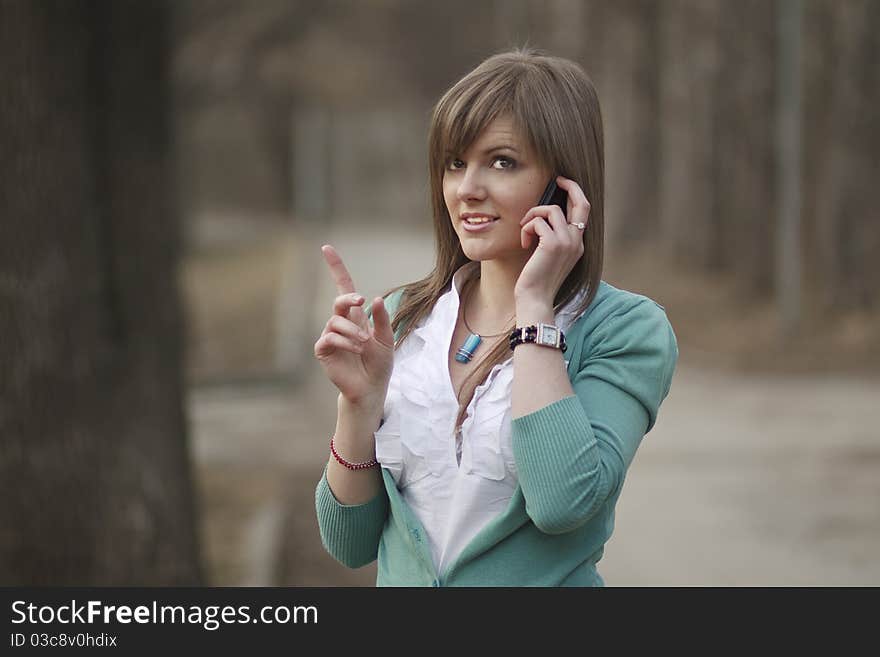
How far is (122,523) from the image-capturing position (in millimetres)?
5738

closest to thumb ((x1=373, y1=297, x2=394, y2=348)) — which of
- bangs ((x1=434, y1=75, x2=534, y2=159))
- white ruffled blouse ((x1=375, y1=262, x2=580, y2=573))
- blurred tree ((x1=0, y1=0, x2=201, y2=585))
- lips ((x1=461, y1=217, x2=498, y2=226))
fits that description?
white ruffled blouse ((x1=375, y1=262, x2=580, y2=573))

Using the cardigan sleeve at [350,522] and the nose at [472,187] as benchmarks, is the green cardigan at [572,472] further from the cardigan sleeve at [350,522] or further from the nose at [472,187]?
the nose at [472,187]

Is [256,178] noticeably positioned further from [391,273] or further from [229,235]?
[391,273]

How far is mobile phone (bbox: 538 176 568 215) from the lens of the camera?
7.67 feet

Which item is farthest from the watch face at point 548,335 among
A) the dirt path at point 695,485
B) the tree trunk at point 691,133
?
the tree trunk at point 691,133

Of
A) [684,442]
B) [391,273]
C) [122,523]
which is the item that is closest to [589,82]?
[122,523]

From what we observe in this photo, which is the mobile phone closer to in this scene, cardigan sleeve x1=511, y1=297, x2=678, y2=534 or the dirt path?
cardigan sleeve x1=511, y1=297, x2=678, y2=534

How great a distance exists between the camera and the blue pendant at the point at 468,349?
7.91 feet

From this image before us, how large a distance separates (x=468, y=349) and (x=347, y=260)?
1835cm

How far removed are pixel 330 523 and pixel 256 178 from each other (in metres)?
34.5

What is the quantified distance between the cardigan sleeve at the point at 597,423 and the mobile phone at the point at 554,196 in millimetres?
220

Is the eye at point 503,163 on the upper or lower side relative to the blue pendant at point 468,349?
upper

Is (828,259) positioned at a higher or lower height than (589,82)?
lower

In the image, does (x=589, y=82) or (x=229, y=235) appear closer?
(x=589, y=82)
